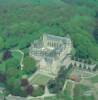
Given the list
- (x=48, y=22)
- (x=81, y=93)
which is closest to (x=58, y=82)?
(x=81, y=93)

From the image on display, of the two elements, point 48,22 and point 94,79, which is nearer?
point 94,79

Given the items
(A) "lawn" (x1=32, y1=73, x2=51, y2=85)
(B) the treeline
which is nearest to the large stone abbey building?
(B) the treeline

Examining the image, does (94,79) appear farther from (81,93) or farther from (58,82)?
(58,82)

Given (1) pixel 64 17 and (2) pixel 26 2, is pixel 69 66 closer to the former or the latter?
(1) pixel 64 17

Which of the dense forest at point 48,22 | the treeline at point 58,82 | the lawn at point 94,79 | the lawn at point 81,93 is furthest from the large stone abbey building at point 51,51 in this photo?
the lawn at point 94,79

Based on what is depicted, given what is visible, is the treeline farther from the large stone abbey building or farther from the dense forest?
the dense forest

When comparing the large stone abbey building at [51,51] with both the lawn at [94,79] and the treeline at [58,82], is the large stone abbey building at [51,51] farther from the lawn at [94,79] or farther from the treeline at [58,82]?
the lawn at [94,79]
